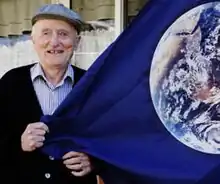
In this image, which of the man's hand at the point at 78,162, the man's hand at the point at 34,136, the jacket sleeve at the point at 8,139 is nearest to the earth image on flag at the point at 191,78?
the man's hand at the point at 78,162

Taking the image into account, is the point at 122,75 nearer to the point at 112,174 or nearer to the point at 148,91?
the point at 148,91

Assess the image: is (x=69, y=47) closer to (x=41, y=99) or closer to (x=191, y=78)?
(x=41, y=99)

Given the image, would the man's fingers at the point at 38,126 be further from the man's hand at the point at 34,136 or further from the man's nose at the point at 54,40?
the man's nose at the point at 54,40

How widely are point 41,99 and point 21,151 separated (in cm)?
23

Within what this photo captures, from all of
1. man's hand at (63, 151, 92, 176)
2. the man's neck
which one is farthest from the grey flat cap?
man's hand at (63, 151, 92, 176)

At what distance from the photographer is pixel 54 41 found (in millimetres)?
2723

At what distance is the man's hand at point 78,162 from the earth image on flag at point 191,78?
34 centimetres

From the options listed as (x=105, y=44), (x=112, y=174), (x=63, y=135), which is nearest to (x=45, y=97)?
(x=63, y=135)

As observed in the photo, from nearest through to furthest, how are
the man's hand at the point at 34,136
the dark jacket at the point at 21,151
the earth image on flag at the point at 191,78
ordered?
the earth image on flag at the point at 191,78, the man's hand at the point at 34,136, the dark jacket at the point at 21,151

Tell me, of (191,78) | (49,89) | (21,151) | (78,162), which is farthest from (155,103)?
(21,151)

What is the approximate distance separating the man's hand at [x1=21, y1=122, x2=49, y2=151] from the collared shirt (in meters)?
0.13

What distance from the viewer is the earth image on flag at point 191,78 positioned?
2.49m

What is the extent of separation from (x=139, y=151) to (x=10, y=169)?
0.56 metres

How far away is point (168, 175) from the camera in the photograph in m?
2.53
